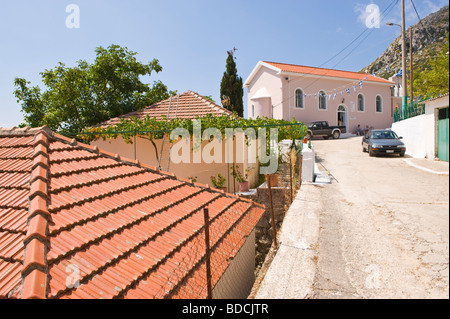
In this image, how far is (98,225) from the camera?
11.7ft

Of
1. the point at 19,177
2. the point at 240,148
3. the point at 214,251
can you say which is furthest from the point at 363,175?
the point at 240,148

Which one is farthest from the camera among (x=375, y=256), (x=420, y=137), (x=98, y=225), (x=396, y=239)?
(x=98, y=225)

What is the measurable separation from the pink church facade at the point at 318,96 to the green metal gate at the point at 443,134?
22.9m

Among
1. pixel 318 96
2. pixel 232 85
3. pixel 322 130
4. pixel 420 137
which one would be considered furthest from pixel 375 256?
pixel 232 85

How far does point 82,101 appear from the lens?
1580 cm

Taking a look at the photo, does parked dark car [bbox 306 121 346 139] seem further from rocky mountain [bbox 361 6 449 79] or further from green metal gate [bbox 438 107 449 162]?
green metal gate [bbox 438 107 449 162]

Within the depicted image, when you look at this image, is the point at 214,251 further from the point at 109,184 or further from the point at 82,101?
the point at 82,101

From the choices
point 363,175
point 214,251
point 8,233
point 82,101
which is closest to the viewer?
point 363,175

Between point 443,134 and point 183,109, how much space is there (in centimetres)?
1326

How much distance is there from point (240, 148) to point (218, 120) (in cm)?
136

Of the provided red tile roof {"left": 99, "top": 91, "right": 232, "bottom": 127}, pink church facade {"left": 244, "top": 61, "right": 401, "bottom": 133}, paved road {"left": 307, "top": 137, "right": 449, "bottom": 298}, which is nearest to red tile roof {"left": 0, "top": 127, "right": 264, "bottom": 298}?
paved road {"left": 307, "top": 137, "right": 449, "bottom": 298}

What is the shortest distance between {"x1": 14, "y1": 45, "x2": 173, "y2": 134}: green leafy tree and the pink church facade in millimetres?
11568

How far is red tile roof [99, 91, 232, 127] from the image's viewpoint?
13.5 m
